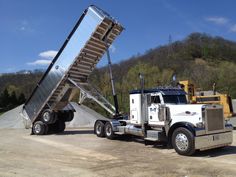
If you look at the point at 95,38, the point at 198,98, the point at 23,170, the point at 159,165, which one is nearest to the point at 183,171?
the point at 159,165

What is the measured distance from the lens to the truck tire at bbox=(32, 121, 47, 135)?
1905 centimetres

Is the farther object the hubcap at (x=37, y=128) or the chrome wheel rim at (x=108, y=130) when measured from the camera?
the hubcap at (x=37, y=128)

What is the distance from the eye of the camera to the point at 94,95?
18297mm

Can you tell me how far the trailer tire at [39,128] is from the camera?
750 inches

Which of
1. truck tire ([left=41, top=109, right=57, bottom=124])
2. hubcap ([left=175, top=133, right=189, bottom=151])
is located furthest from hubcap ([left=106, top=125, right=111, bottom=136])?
hubcap ([left=175, top=133, right=189, bottom=151])

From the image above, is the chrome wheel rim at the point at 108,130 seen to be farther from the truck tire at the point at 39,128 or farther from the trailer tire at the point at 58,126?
the trailer tire at the point at 58,126

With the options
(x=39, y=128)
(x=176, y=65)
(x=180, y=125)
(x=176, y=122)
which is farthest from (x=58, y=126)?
(x=176, y=65)

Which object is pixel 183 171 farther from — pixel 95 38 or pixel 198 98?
pixel 198 98

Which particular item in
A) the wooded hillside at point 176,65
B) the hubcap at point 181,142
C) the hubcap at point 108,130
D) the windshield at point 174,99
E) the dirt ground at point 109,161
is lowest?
→ the dirt ground at point 109,161

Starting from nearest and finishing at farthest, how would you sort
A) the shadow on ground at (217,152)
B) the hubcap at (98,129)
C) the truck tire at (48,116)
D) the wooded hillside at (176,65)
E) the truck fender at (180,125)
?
1. the truck fender at (180,125)
2. the shadow on ground at (217,152)
3. the hubcap at (98,129)
4. the truck tire at (48,116)
5. the wooded hillside at (176,65)

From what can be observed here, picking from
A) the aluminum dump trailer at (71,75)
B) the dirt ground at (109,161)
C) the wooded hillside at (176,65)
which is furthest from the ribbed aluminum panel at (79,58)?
the wooded hillside at (176,65)

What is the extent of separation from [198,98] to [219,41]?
69.2 meters

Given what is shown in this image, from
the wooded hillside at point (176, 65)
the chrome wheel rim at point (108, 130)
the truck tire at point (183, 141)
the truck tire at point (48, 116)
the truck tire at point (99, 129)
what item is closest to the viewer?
the truck tire at point (183, 141)

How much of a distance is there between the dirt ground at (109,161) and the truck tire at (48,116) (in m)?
4.38
